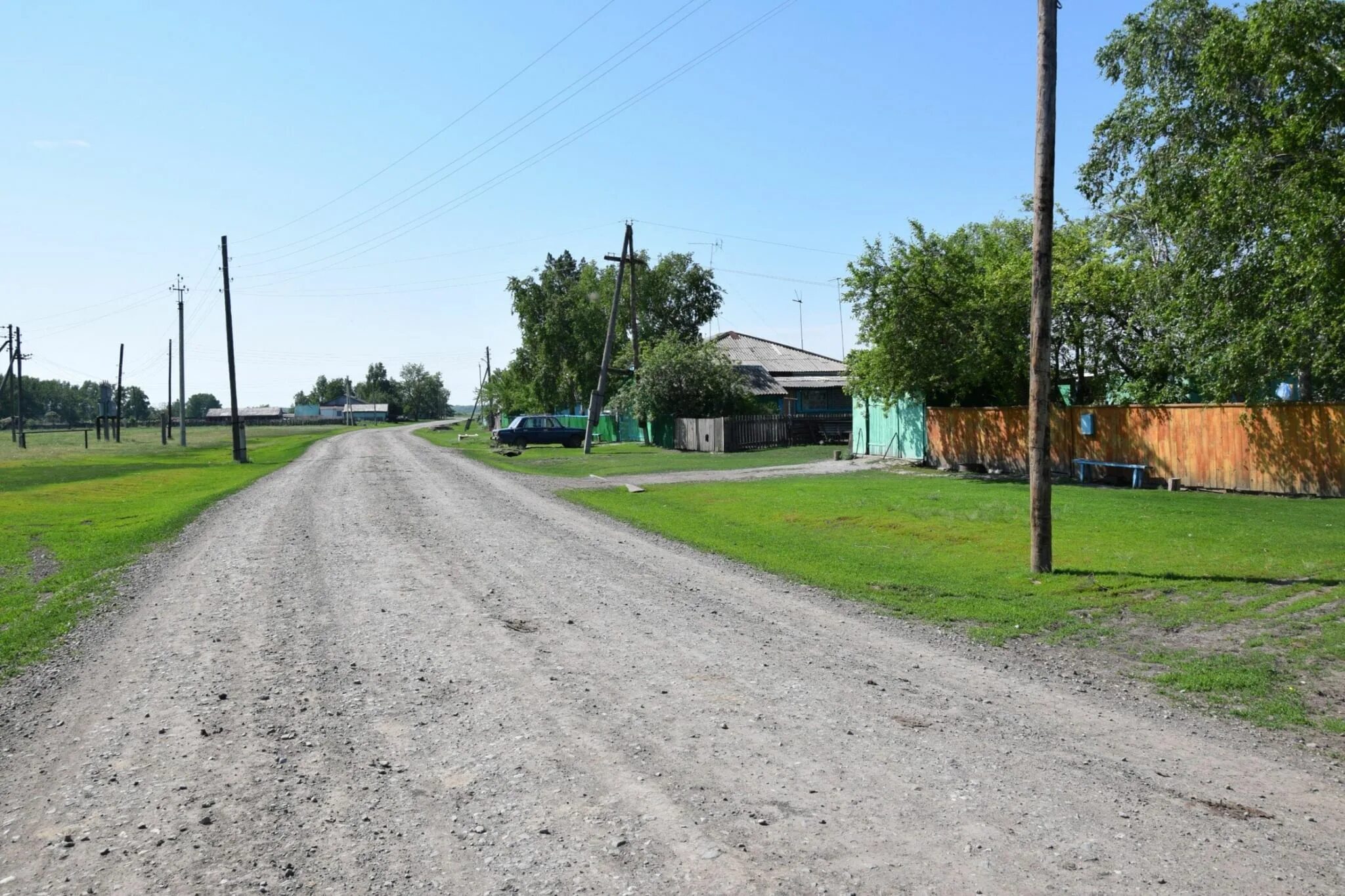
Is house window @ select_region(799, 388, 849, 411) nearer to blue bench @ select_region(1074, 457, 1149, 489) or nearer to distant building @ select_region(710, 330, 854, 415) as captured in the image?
distant building @ select_region(710, 330, 854, 415)

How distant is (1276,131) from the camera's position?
1861 cm

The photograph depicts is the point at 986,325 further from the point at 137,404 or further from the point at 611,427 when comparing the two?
the point at 137,404

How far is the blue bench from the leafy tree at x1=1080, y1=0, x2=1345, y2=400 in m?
2.38

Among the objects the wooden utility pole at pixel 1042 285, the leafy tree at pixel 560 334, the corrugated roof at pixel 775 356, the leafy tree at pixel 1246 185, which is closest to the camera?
the wooden utility pole at pixel 1042 285

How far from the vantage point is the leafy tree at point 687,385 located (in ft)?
147

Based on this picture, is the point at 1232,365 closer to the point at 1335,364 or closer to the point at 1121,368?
the point at 1335,364

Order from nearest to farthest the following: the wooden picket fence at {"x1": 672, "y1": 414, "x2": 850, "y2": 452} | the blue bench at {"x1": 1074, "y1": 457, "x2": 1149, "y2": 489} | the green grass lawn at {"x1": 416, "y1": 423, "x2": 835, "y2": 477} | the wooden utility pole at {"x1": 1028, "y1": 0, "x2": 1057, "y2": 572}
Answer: the wooden utility pole at {"x1": 1028, "y1": 0, "x2": 1057, "y2": 572} → the blue bench at {"x1": 1074, "y1": 457, "x2": 1149, "y2": 489} → the green grass lawn at {"x1": 416, "y1": 423, "x2": 835, "y2": 477} → the wooden picket fence at {"x1": 672, "y1": 414, "x2": 850, "y2": 452}

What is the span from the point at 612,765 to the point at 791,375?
53999 millimetres

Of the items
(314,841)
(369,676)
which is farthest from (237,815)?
(369,676)

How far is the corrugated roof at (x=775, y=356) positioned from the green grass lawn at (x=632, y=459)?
13.5 meters

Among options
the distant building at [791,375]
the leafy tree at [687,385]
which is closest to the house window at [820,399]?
the distant building at [791,375]

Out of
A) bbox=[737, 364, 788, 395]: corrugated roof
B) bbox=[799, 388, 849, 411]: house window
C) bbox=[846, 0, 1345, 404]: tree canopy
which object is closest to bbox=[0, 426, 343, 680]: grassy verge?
bbox=[846, 0, 1345, 404]: tree canopy

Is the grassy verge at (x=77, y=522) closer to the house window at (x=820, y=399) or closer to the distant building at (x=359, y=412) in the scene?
the house window at (x=820, y=399)

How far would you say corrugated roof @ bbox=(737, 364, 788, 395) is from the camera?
51938 millimetres
